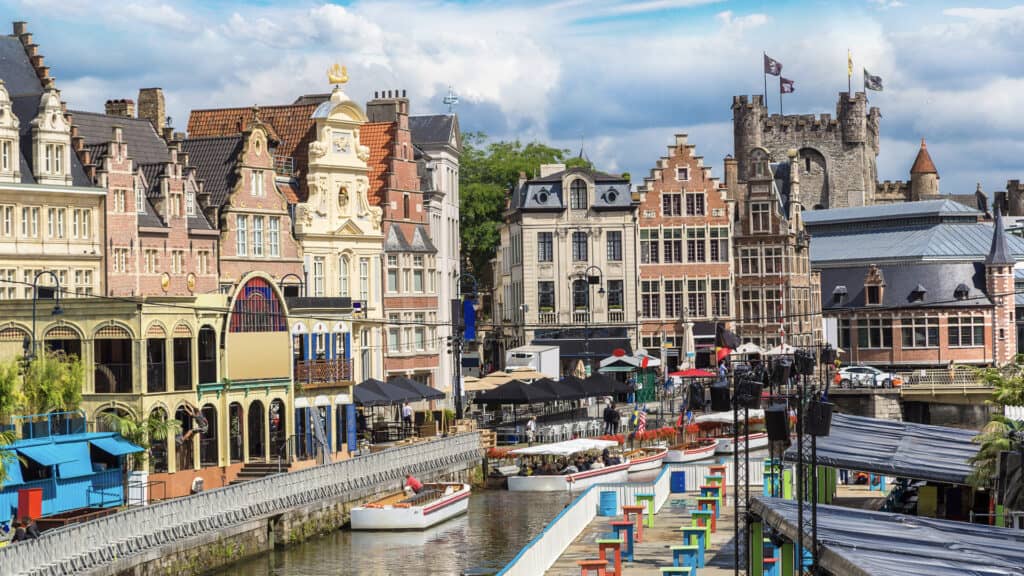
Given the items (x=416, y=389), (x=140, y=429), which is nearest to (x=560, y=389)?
(x=416, y=389)

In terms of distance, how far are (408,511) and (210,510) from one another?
858 cm

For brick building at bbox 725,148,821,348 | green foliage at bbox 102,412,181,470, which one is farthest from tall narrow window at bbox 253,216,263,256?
brick building at bbox 725,148,821,348

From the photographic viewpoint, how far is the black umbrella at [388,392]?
59562 millimetres

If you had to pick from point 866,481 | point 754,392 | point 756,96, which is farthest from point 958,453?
point 756,96

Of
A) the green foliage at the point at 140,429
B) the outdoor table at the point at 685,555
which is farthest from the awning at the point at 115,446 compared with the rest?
the outdoor table at the point at 685,555

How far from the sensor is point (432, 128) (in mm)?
81375

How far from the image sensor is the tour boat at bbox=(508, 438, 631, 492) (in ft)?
188

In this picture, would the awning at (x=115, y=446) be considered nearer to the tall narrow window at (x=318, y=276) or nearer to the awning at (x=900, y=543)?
the awning at (x=900, y=543)

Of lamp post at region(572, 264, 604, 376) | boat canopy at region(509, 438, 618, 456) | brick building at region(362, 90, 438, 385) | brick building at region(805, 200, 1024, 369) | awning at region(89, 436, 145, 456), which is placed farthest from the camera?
brick building at region(805, 200, 1024, 369)

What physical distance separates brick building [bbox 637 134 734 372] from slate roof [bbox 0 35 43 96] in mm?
35661

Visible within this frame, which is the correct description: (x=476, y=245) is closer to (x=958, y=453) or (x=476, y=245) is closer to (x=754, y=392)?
(x=958, y=453)

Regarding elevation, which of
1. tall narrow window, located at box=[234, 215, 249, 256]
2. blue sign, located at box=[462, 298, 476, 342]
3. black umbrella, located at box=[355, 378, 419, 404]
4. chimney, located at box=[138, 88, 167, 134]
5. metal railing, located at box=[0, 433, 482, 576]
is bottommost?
metal railing, located at box=[0, 433, 482, 576]

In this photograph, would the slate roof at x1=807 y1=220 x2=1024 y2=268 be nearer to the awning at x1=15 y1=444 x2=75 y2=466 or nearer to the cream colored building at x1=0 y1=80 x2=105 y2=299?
the cream colored building at x1=0 y1=80 x2=105 y2=299

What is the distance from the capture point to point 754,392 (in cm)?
3219
